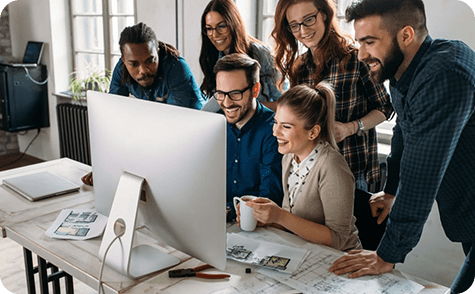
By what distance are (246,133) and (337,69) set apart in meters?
0.52

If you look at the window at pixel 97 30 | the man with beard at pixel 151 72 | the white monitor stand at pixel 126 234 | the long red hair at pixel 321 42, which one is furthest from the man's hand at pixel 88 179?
the window at pixel 97 30

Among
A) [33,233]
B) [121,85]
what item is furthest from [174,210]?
[121,85]

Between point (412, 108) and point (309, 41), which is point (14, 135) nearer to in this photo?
point (309, 41)

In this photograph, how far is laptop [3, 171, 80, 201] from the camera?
188 centimetres

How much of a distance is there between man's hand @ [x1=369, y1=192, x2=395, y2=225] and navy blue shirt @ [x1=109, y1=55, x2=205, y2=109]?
112 centimetres

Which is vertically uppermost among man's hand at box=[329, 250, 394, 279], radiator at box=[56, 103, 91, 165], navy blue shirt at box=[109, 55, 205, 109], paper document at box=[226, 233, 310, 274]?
navy blue shirt at box=[109, 55, 205, 109]

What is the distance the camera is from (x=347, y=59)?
2004 millimetres

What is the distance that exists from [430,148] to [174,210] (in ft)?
2.24

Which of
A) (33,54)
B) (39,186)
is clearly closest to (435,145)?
(39,186)

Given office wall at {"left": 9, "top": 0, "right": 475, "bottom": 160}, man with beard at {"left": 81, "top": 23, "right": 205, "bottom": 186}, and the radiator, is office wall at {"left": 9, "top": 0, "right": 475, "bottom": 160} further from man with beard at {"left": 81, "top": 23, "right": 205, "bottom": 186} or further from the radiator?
man with beard at {"left": 81, "top": 23, "right": 205, "bottom": 186}

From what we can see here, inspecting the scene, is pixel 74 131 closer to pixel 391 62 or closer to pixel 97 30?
pixel 97 30

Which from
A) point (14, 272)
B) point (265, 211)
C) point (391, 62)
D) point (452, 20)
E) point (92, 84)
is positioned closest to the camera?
point (391, 62)

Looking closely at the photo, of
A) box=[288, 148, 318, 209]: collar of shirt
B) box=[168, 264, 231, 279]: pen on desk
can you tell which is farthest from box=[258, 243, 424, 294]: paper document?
box=[288, 148, 318, 209]: collar of shirt

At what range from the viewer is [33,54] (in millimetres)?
4750
